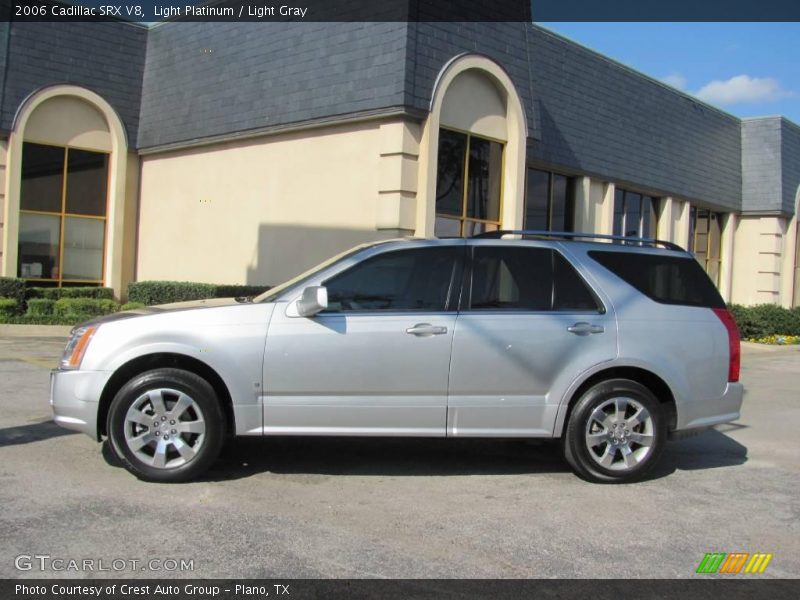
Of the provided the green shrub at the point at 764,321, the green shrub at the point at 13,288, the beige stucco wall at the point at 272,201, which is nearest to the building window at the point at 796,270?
the green shrub at the point at 764,321

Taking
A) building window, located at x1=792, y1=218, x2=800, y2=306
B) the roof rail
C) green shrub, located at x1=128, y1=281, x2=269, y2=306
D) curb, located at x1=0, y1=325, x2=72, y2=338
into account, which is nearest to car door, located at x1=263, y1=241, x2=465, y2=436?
the roof rail

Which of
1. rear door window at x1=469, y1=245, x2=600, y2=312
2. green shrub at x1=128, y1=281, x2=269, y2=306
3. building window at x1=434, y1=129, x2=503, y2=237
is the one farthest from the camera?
green shrub at x1=128, y1=281, x2=269, y2=306

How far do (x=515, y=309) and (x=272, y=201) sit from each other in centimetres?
1027

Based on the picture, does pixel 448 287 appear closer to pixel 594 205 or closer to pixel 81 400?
pixel 81 400

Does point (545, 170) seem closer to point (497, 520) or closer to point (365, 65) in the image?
point (365, 65)

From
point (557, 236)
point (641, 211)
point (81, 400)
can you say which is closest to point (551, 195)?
point (641, 211)

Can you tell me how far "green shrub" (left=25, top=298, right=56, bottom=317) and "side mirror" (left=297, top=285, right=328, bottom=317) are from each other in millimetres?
12293

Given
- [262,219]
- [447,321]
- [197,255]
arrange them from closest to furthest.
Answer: [447,321], [262,219], [197,255]

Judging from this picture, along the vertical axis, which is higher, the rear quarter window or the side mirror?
the rear quarter window

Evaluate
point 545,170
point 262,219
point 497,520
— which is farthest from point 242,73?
point 497,520

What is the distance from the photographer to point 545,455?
280 inches

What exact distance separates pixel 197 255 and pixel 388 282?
12357 millimetres

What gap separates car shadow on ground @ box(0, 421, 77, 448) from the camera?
6875mm
